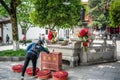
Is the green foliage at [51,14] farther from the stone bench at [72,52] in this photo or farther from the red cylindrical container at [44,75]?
the red cylindrical container at [44,75]

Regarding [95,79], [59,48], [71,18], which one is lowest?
[95,79]

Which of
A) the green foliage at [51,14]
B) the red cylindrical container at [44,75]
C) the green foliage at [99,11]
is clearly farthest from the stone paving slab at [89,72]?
the green foliage at [99,11]

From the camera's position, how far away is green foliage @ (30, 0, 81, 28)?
25.8 metres

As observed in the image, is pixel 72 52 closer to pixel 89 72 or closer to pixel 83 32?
pixel 83 32

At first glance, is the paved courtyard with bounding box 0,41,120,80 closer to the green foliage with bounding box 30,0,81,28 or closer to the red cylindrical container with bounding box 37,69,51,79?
the red cylindrical container with bounding box 37,69,51,79

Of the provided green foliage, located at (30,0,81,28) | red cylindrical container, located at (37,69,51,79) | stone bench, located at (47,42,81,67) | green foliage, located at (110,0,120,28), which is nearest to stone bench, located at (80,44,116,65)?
stone bench, located at (47,42,81,67)

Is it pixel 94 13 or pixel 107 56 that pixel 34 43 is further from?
pixel 94 13

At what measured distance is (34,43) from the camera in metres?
10.9

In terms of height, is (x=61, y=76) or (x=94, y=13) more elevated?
(x=94, y=13)

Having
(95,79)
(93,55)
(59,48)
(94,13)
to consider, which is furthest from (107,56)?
(94,13)

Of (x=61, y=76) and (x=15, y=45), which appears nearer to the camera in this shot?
(x=61, y=76)

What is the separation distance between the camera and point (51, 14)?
86.1ft

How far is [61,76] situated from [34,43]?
1.82 meters

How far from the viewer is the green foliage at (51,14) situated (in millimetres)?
25828
